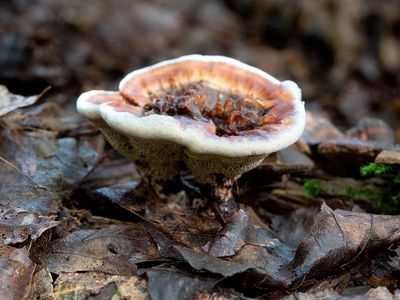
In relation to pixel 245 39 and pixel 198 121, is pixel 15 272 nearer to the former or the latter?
pixel 198 121

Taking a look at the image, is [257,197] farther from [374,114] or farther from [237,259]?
[374,114]

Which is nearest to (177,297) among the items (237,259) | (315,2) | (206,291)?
(206,291)

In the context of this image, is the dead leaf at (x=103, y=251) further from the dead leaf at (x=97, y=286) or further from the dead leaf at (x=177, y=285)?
the dead leaf at (x=177, y=285)

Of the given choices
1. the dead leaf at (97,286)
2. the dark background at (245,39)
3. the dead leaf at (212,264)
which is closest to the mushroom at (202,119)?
the dead leaf at (212,264)

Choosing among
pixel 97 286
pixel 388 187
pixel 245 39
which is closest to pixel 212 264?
pixel 97 286

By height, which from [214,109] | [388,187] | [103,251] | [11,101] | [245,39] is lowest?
[245,39]

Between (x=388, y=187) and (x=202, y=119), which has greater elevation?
(x=202, y=119)
